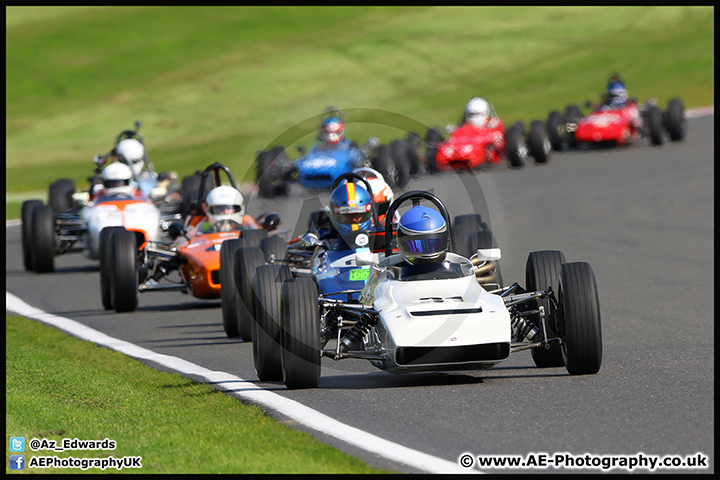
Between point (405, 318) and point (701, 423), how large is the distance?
2.28 metres

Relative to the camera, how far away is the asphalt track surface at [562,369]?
7281 millimetres

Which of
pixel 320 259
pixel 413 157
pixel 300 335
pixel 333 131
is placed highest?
pixel 333 131

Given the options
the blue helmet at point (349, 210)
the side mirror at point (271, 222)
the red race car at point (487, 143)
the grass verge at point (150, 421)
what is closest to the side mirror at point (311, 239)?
the blue helmet at point (349, 210)

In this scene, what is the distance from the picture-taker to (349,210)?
12.5 m

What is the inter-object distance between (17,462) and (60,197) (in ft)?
52.5

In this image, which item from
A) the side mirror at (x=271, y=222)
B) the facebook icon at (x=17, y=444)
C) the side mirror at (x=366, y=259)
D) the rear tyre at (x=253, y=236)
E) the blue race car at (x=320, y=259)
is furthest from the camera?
the side mirror at (x=271, y=222)

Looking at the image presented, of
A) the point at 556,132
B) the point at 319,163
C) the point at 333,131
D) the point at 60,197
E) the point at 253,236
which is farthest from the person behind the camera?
the point at 556,132

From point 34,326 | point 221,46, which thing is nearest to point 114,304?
point 34,326

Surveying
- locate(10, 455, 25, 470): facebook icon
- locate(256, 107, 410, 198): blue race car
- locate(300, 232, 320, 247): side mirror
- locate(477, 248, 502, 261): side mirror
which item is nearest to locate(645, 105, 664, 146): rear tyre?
locate(256, 107, 410, 198): blue race car

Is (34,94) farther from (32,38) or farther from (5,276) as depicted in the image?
(5,276)

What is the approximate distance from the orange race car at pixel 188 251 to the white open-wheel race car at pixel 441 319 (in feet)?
14.5

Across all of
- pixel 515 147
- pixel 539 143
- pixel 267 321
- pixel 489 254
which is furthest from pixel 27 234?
pixel 539 143

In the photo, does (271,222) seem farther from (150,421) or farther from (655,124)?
(655,124)

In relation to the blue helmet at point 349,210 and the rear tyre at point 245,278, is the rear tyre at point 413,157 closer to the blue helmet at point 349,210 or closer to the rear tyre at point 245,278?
the blue helmet at point 349,210
